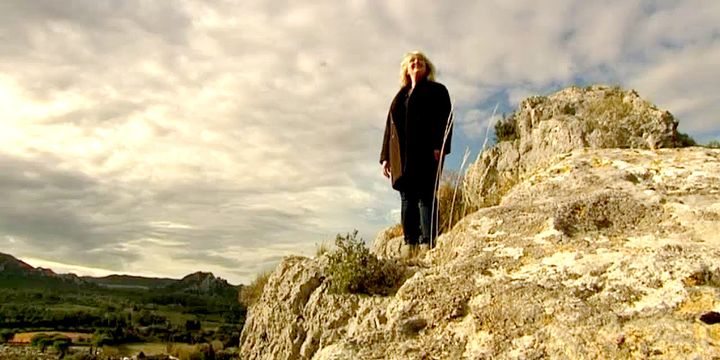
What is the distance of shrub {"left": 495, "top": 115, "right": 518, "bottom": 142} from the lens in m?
12.4

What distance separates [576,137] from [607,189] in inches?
200

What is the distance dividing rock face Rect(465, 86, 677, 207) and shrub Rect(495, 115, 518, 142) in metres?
0.10

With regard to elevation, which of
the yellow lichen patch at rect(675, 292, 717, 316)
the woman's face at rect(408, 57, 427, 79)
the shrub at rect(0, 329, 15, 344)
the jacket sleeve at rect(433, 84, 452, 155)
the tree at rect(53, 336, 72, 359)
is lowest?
the shrub at rect(0, 329, 15, 344)

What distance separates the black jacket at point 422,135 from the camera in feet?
25.7

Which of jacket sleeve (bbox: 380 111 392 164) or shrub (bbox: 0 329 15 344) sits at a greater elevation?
jacket sleeve (bbox: 380 111 392 164)

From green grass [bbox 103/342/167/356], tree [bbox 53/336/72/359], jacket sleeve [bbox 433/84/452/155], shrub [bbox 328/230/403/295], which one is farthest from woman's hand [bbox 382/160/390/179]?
tree [bbox 53/336/72/359]

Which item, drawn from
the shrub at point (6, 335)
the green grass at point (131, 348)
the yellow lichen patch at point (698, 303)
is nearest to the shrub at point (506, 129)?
the yellow lichen patch at point (698, 303)

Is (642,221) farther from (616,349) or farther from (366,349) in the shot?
(366,349)

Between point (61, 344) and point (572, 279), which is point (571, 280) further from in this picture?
point (61, 344)

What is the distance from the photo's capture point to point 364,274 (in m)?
5.00

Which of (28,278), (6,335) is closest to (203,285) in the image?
(6,335)

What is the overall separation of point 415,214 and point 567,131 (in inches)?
145

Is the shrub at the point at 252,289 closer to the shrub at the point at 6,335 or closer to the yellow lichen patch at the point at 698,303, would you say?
the yellow lichen patch at the point at 698,303

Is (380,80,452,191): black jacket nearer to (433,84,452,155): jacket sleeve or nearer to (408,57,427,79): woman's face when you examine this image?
(433,84,452,155): jacket sleeve
